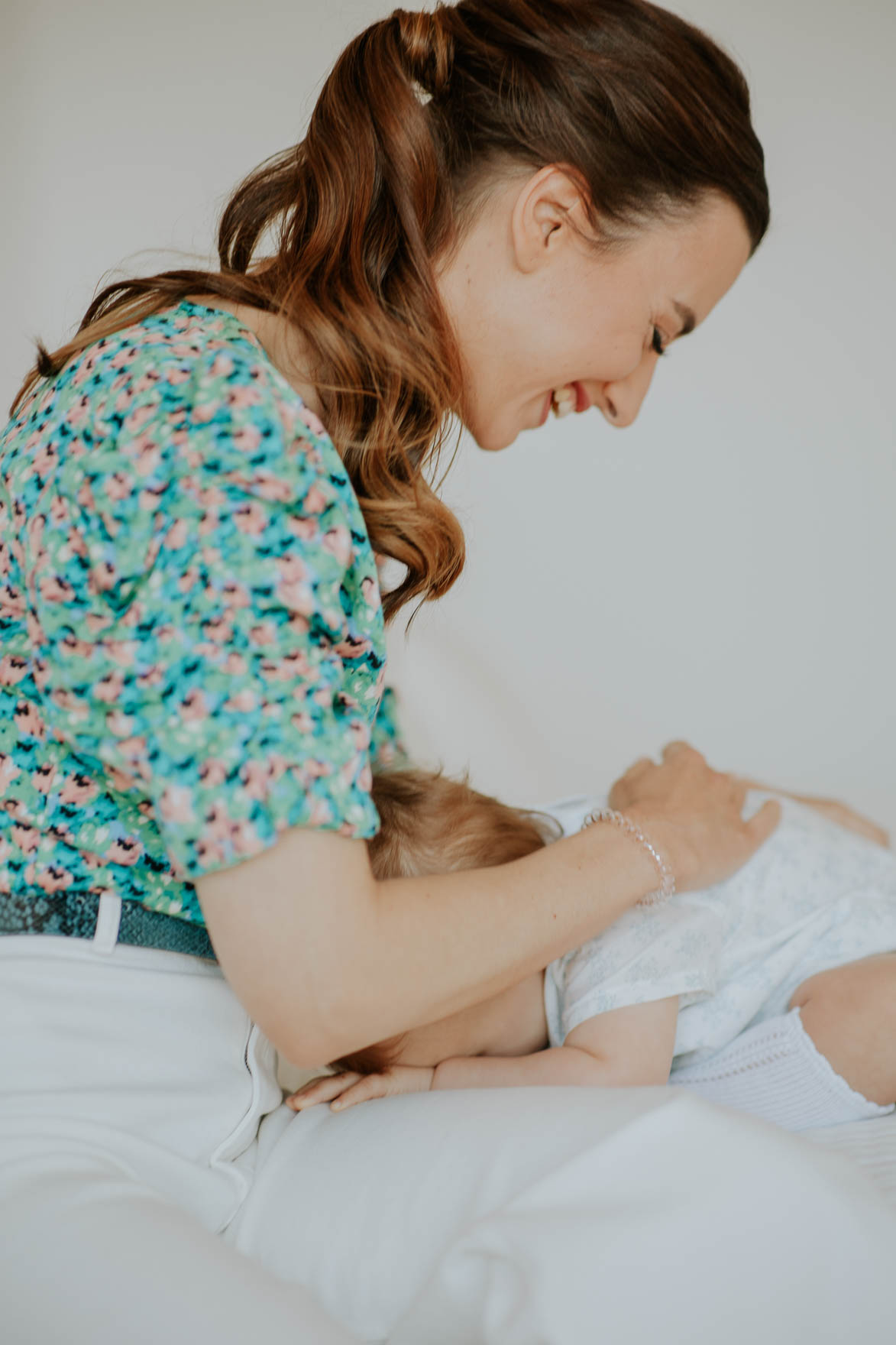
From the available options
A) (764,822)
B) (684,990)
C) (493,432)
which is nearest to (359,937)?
(684,990)

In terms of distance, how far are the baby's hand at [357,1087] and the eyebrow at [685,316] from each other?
0.77 m

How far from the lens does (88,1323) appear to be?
2.17 ft

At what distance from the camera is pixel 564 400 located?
1193mm

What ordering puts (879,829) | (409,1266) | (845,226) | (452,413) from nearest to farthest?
(409,1266) < (452,413) < (879,829) < (845,226)

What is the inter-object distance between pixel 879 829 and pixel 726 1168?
962 millimetres

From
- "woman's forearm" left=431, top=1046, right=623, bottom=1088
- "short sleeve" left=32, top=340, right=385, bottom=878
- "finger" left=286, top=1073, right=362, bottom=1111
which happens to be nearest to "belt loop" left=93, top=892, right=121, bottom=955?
"short sleeve" left=32, top=340, right=385, bottom=878

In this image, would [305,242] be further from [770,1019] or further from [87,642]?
[770,1019]

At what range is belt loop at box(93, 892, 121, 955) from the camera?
0.88 meters

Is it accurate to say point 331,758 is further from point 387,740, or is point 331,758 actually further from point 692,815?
point 387,740

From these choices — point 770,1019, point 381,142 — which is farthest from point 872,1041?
point 381,142

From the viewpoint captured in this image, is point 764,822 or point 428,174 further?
point 764,822

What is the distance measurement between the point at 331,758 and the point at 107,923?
28cm

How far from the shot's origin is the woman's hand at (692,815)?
3.57 ft

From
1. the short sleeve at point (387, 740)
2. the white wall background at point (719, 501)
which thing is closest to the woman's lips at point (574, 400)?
the short sleeve at point (387, 740)
